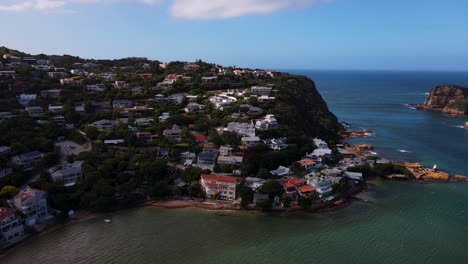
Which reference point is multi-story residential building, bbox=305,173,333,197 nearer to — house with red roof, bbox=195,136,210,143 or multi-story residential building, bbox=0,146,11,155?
house with red roof, bbox=195,136,210,143

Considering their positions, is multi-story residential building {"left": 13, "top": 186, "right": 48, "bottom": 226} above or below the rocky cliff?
below

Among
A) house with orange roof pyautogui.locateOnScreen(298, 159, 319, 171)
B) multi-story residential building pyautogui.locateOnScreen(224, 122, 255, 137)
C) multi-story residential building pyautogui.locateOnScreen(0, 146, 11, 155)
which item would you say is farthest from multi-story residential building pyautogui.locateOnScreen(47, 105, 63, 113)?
house with orange roof pyautogui.locateOnScreen(298, 159, 319, 171)

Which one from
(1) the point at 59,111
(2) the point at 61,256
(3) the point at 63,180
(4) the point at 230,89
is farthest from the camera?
(4) the point at 230,89

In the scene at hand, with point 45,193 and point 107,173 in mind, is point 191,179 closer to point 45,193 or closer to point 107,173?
point 107,173

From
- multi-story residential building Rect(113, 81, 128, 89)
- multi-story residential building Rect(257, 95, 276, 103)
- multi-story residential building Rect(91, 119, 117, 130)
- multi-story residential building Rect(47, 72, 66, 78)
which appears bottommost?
multi-story residential building Rect(91, 119, 117, 130)

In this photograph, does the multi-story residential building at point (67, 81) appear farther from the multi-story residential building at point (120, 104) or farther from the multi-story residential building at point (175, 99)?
the multi-story residential building at point (175, 99)

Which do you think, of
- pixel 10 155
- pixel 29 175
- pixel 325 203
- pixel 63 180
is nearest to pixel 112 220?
pixel 63 180
